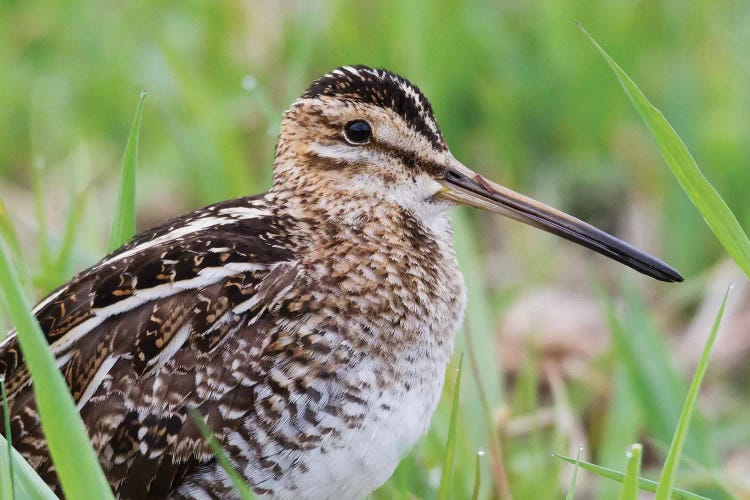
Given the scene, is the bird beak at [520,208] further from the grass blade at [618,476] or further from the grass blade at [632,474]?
the grass blade at [632,474]

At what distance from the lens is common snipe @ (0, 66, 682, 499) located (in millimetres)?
2760

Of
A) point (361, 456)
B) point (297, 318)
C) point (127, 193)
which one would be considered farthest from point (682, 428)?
point (127, 193)

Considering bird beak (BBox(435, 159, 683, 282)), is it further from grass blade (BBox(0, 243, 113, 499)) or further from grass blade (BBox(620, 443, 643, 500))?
grass blade (BBox(0, 243, 113, 499))

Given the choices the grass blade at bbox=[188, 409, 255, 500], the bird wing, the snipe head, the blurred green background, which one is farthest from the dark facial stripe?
the blurred green background

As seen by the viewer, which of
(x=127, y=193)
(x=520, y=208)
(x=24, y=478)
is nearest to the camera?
(x=24, y=478)

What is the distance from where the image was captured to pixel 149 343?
9.16 feet

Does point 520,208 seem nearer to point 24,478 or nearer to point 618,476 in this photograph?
point 618,476

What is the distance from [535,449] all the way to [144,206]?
7.46 ft

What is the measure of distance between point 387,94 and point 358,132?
0.36 feet

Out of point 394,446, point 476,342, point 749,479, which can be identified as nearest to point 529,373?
point 476,342

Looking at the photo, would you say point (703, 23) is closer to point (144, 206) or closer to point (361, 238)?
point (144, 206)

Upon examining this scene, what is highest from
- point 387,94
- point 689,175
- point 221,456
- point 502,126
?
point 502,126

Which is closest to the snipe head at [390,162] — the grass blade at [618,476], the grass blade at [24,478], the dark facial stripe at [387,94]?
the dark facial stripe at [387,94]

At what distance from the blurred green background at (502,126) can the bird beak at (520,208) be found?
773 mm
